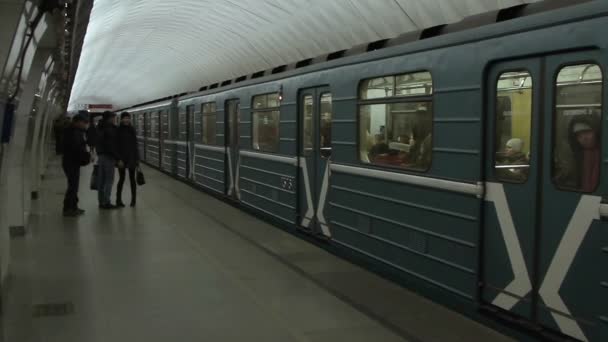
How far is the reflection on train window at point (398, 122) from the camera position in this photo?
225 inches

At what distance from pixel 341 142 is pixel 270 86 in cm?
288

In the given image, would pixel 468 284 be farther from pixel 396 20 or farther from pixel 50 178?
pixel 50 178

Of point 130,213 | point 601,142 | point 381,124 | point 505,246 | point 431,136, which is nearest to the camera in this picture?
point 601,142

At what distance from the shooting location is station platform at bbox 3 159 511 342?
193 inches

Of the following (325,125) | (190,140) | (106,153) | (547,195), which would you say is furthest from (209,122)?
(547,195)

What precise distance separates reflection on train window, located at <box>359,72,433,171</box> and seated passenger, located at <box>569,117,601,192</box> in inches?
63.7

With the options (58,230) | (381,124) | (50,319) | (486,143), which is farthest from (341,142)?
(58,230)

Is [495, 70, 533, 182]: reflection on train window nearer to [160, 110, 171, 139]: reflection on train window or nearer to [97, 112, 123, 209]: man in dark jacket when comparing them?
[97, 112, 123, 209]: man in dark jacket

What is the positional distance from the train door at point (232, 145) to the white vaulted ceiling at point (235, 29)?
1976 millimetres

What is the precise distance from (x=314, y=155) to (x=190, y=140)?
8318 millimetres

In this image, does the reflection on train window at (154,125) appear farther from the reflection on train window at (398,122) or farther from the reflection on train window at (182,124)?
the reflection on train window at (398,122)

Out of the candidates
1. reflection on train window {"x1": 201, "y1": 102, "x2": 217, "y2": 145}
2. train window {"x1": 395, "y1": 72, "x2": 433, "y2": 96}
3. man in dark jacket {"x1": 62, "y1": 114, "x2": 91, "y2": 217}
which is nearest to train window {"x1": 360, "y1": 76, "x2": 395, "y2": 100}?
train window {"x1": 395, "y1": 72, "x2": 433, "y2": 96}

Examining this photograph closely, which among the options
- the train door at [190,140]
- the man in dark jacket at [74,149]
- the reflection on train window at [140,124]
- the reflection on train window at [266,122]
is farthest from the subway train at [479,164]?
the reflection on train window at [140,124]

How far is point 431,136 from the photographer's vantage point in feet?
18.4
